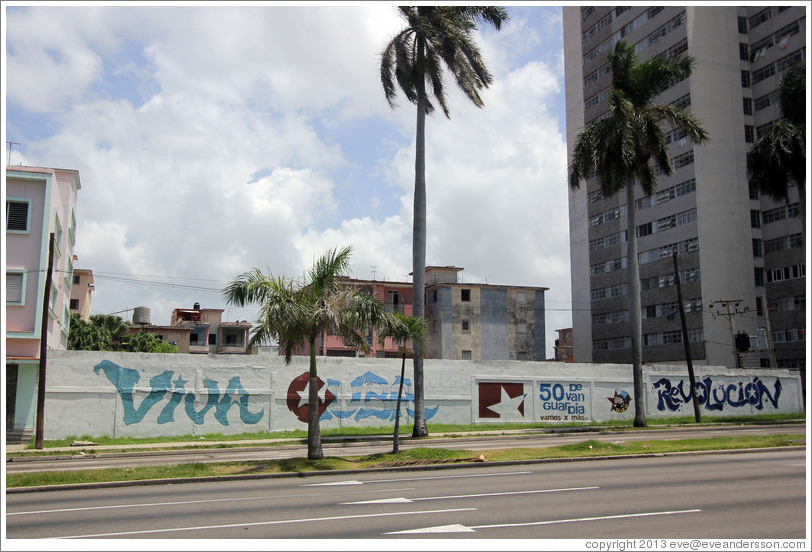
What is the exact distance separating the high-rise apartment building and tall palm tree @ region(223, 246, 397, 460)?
5421 cm

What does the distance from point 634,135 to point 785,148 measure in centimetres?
1295

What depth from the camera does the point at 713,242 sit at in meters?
67.6

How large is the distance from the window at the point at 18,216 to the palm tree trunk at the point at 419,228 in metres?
16.8

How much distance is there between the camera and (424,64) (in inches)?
1166

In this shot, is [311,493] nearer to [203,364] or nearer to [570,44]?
[203,364]

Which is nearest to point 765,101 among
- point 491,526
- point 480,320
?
point 480,320

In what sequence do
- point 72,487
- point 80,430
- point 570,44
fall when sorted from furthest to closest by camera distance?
point 570,44, point 80,430, point 72,487

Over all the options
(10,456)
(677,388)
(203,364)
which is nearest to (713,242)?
(677,388)

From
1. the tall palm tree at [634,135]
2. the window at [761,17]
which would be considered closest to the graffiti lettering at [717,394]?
the tall palm tree at [634,135]

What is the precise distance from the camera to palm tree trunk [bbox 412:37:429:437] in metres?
28.8

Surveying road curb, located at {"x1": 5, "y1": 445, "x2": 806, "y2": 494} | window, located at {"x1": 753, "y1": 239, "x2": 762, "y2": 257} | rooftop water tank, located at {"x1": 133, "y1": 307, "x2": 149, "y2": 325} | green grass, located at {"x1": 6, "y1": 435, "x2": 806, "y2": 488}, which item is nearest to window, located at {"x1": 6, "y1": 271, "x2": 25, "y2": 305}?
green grass, located at {"x1": 6, "y1": 435, "x2": 806, "y2": 488}

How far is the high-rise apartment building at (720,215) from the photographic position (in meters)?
66.0

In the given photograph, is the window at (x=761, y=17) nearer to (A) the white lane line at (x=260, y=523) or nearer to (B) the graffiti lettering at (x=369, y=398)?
(B) the graffiti lettering at (x=369, y=398)

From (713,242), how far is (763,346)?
10626 millimetres
